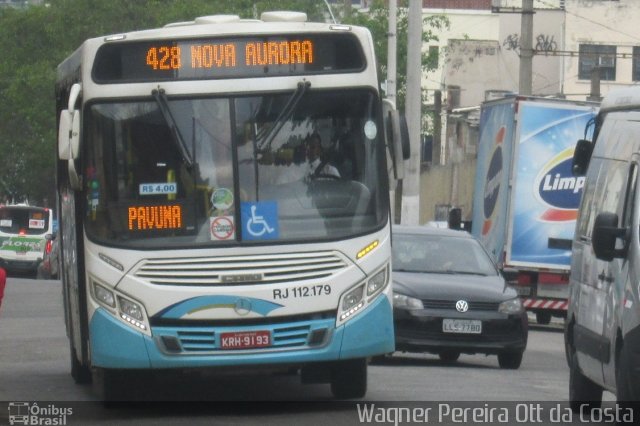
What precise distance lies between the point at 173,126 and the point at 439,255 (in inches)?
292

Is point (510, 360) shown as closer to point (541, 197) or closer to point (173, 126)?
point (173, 126)

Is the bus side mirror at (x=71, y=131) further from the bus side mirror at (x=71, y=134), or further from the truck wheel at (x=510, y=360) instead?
the truck wheel at (x=510, y=360)

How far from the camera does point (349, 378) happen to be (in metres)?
13.0

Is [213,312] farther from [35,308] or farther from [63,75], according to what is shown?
[35,308]

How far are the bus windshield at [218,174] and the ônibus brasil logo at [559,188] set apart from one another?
1468 cm

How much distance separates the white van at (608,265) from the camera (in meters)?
10.4

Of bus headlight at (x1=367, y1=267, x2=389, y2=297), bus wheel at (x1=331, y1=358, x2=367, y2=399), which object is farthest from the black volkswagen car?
bus headlight at (x1=367, y1=267, x2=389, y2=297)

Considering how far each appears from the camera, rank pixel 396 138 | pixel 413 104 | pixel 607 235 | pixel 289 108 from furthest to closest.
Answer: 1. pixel 413 104
2. pixel 396 138
3. pixel 289 108
4. pixel 607 235

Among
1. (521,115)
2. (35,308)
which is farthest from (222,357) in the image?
(35,308)

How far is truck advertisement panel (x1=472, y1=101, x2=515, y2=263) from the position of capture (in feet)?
88.9

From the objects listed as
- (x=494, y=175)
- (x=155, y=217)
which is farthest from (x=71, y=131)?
(x=494, y=175)

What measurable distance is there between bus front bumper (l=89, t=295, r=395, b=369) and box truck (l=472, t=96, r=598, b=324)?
1479 cm

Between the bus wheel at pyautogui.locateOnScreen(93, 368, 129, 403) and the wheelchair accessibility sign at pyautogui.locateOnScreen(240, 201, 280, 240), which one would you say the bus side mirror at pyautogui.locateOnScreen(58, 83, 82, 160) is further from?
the bus wheel at pyautogui.locateOnScreen(93, 368, 129, 403)

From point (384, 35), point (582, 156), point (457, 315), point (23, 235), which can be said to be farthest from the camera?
point (384, 35)
